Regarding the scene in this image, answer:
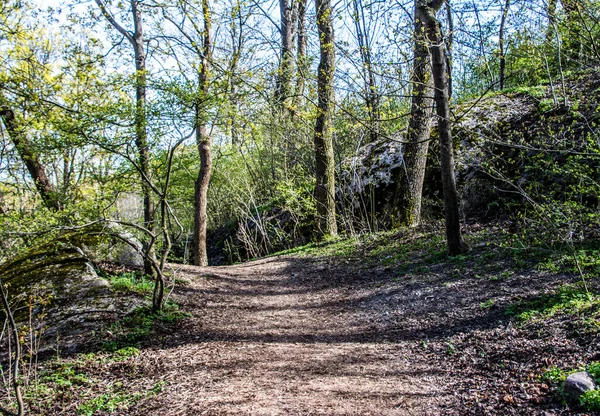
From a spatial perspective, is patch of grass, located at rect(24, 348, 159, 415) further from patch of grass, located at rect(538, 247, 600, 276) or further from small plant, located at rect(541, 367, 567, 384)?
patch of grass, located at rect(538, 247, 600, 276)

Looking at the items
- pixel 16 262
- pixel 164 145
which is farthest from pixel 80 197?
pixel 164 145

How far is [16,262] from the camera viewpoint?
6.24 m

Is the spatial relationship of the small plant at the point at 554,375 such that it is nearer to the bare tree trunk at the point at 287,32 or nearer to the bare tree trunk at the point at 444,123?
the bare tree trunk at the point at 444,123

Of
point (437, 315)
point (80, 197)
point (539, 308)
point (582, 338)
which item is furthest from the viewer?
point (80, 197)

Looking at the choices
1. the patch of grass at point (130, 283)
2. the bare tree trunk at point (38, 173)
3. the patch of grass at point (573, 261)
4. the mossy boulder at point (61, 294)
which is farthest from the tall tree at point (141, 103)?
the patch of grass at point (573, 261)

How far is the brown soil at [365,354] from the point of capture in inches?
116

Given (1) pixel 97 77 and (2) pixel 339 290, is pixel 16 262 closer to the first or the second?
(1) pixel 97 77

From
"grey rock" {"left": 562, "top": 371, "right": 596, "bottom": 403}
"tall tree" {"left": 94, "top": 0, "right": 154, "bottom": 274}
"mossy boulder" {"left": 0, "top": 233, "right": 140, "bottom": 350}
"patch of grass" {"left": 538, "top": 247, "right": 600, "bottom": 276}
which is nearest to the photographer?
"grey rock" {"left": 562, "top": 371, "right": 596, "bottom": 403}

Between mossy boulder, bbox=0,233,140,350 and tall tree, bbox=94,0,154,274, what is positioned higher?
tall tree, bbox=94,0,154,274

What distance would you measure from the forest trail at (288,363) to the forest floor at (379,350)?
1cm

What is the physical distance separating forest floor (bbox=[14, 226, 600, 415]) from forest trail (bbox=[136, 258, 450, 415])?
1 cm

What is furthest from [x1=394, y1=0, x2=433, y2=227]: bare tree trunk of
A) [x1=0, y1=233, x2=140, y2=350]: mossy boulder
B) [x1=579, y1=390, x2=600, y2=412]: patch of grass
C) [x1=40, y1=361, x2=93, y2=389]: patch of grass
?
[x1=40, y1=361, x2=93, y2=389]: patch of grass

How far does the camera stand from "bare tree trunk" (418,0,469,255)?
5.66 m

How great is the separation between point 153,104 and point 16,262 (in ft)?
10.8
